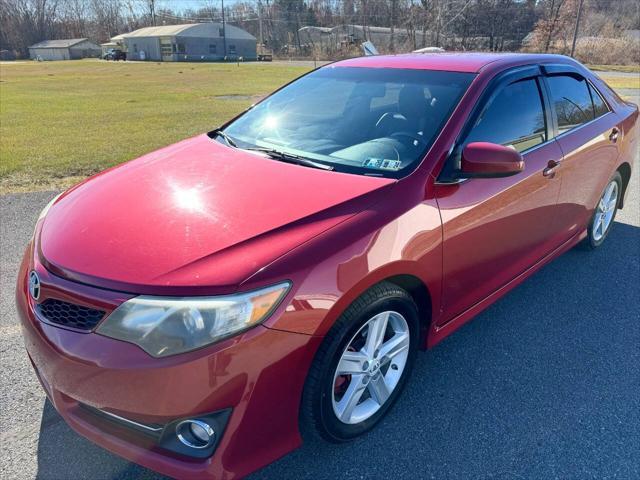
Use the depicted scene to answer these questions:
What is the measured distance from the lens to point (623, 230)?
16.1ft

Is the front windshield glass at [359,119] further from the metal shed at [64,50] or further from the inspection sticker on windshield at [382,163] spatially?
the metal shed at [64,50]

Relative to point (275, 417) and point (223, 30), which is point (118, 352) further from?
point (223, 30)

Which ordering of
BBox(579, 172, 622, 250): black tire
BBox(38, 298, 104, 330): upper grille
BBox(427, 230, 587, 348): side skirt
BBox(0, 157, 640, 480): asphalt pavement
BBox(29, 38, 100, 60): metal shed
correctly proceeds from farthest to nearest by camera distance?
BBox(29, 38, 100, 60): metal shed, BBox(579, 172, 622, 250): black tire, BBox(427, 230, 587, 348): side skirt, BBox(0, 157, 640, 480): asphalt pavement, BBox(38, 298, 104, 330): upper grille

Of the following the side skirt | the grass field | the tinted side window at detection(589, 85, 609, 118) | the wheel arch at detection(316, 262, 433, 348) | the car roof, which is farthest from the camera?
the grass field

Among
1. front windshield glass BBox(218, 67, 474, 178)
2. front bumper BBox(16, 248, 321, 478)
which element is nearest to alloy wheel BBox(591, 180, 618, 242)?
front windshield glass BBox(218, 67, 474, 178)

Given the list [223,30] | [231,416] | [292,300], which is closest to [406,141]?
[292,300]

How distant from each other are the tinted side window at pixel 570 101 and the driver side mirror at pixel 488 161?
1255mm

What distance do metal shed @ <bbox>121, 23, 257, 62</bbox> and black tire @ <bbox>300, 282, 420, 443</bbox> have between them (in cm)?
6848

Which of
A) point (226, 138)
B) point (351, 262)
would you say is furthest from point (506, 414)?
point (226, 138)

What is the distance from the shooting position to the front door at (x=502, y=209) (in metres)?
2.45

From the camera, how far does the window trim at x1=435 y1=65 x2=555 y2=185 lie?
2408 millimetres

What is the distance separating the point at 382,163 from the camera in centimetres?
248

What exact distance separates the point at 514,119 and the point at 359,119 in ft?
3.09

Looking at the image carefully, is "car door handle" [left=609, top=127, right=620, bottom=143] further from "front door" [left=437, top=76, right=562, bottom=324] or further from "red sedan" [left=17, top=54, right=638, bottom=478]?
"front door" [left=437, top=76, right=562, bottom=324]
